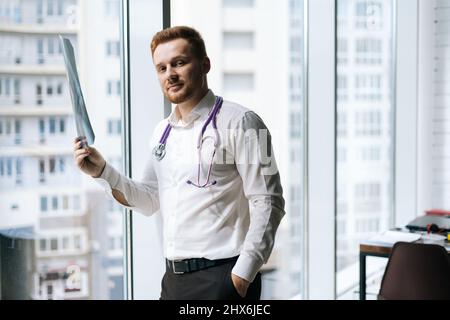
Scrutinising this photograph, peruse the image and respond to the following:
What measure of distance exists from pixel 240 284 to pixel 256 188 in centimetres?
28

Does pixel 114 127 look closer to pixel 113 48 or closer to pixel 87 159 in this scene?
pixel 113 48

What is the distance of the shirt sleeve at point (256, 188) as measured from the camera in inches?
63.6

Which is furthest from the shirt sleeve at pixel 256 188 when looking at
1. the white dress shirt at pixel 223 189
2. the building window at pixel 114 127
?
the building window at pixel 114 127

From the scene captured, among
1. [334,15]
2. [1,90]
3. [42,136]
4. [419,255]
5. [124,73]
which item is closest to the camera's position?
[1,90]

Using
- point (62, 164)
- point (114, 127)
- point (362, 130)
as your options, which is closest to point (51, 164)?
point (62, 164)

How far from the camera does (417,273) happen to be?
7.90 ft

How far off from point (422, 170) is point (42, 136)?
3.65 metres

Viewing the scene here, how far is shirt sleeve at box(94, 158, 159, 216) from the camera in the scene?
5.38 feet

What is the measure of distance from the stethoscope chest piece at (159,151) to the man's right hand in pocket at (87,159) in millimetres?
172

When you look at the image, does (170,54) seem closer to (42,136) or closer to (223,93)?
(42,136)

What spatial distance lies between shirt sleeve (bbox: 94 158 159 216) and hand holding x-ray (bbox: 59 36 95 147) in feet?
0.51

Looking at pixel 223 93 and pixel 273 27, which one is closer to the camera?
pixel 223 93

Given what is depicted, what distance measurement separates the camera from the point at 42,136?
197 centimetres
